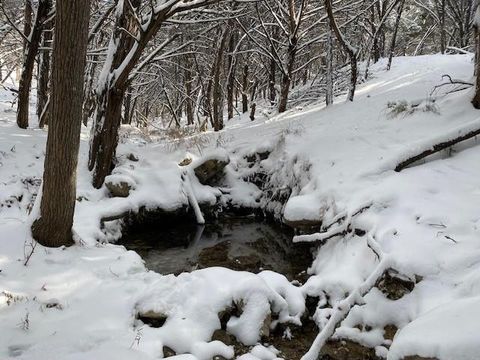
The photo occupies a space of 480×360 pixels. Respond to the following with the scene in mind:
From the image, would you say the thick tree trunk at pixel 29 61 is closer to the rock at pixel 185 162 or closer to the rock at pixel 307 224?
the rock at pixel 185 162

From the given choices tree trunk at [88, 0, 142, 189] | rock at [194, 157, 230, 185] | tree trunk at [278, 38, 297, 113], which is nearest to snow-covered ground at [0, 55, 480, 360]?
tree trunk at [88, 0, 142, 189]

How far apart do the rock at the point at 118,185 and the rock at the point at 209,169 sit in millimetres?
1875

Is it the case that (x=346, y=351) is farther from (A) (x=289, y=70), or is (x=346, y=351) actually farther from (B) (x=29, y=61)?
(B) (x=29, y=61)

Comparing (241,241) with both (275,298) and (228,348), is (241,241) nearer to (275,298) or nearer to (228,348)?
(275,298)

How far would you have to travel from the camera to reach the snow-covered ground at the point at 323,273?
12.5 ft

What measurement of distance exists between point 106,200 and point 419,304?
6150mm

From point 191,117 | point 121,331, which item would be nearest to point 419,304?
point 121,331

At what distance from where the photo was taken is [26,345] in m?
3.70

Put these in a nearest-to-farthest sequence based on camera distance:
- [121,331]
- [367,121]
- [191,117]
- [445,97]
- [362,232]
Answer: [121,331], [362,232], [445,97], [367,121], [191,117]

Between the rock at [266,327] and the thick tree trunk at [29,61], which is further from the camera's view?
the thick tree trunk at [29,61]

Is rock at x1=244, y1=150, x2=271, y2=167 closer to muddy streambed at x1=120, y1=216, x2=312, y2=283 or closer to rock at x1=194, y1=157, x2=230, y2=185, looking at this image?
rock at x1=194, y1=157, x2=230, y2=185

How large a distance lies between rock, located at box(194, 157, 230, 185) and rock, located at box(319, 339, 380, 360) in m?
→ 6.08

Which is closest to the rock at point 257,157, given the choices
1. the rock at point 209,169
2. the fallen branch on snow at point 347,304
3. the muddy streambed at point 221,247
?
the rock at point 209,169

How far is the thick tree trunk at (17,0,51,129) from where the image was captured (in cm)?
993
